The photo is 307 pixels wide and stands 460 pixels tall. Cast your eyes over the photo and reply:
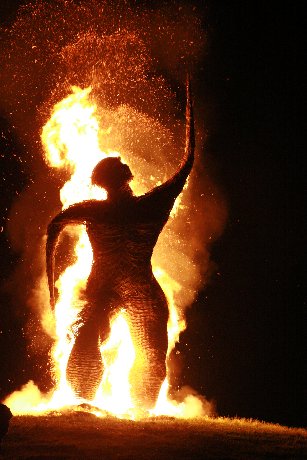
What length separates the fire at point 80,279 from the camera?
8195mm

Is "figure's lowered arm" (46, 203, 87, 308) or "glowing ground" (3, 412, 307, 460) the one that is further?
"figure's lowered arm" (46, 203, 87, 308)

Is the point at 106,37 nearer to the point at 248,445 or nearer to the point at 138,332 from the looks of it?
the point at 138,332

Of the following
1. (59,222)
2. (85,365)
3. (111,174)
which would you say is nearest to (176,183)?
(111,174)

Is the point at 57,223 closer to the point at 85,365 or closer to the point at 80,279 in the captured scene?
the point at 80,279

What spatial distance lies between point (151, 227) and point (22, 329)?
5.97 m

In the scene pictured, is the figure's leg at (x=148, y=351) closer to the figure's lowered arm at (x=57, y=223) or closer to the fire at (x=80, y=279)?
the fire at (x=80, y=279)

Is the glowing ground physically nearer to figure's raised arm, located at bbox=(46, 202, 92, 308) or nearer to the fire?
the fire

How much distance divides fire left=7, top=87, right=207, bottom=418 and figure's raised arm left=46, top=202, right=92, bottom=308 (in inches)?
18.3

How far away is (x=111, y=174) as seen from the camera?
27.6 feet

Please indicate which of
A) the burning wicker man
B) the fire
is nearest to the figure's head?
the burning wicker man

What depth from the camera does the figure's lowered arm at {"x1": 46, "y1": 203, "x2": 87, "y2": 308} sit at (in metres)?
8.29

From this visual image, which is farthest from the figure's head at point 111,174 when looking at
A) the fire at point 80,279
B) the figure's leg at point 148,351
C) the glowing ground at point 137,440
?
the glowing ground at point 137,440

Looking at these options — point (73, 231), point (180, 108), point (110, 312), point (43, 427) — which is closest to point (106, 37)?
point (180, 108)

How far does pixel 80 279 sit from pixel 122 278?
185 centimetres
